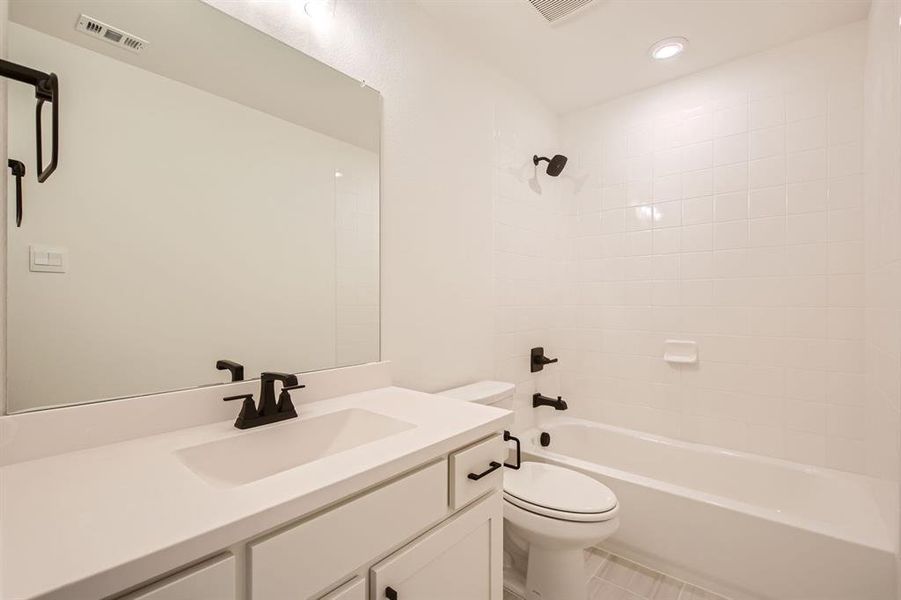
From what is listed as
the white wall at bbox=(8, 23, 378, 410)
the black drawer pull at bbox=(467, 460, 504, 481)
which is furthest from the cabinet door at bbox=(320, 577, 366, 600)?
the white wall at bbox=(8, 23, 378, 410)

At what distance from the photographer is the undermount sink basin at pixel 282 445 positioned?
2.93 feet

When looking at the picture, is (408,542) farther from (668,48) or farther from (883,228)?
(668,48)

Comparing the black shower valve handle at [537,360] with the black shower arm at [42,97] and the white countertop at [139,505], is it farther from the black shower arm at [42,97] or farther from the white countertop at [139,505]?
the black shower arm at [42,97]

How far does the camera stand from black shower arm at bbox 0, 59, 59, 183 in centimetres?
83

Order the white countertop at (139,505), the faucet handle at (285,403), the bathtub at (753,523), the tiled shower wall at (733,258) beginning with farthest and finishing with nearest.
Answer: the tiled shower wall at (733,258), the bathtub at (753,523), the faucet handle at (285,403), the white countertop at (139,505)

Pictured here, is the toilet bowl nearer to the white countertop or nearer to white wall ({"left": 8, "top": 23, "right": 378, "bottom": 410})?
the white countertop

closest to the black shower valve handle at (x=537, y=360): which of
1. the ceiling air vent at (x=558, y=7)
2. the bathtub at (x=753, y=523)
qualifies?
the bathtub at (x=753, y=523)

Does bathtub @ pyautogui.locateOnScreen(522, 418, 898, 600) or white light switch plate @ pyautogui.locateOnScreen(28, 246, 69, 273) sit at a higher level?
white light switch plate @ pyautogui.locateOnScreen(28, 246, 69, 273)

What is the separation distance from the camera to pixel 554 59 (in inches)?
82.4

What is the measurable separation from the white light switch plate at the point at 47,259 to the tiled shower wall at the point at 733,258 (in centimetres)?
241

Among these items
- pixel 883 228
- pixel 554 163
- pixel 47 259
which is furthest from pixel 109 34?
pixel 883 228

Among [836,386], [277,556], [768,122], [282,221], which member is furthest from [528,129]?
[277,556]

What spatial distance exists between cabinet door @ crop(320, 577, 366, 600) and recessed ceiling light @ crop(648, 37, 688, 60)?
2.48m

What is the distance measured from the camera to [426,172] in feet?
5.69
